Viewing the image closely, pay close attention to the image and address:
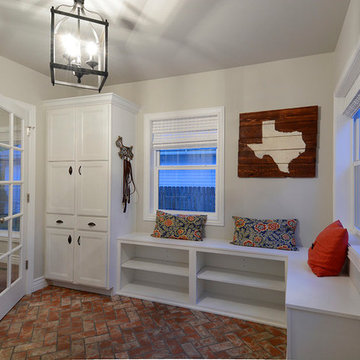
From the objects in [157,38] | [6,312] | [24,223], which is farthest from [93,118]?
[6,312]

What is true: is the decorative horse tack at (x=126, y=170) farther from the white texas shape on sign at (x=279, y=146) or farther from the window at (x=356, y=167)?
the window at (x=356, y=167)

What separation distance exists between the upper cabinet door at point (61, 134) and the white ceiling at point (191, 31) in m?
0.58

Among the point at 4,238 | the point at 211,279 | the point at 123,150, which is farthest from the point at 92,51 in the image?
the point at 211,279

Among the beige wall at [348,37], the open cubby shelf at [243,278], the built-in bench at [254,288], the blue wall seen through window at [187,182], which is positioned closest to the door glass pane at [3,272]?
the built-in bench at [254,288]

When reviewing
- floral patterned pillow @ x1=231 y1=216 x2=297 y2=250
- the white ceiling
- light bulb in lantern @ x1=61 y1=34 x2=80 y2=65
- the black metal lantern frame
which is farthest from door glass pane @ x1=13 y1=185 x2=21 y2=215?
floral patterned pillow @ x1=231 y1=216 x2=297 y2=250

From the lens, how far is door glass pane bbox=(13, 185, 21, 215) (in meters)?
2.98

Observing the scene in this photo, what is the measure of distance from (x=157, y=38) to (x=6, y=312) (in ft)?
9.78

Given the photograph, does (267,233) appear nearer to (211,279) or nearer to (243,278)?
(243,278)

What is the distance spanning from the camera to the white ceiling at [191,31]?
2.13 m

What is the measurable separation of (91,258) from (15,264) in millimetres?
763

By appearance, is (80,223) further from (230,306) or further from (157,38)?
(157,38)

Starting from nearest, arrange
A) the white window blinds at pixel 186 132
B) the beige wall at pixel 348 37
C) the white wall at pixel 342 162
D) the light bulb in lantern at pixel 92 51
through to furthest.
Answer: the light bulb in lantern at pixel 92 51, the beige wall at pixel 348 37, the white wall at pixel 342 162, the white window blinds at pixel 186 132

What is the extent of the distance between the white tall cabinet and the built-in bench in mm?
265

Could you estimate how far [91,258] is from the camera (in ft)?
10.6
